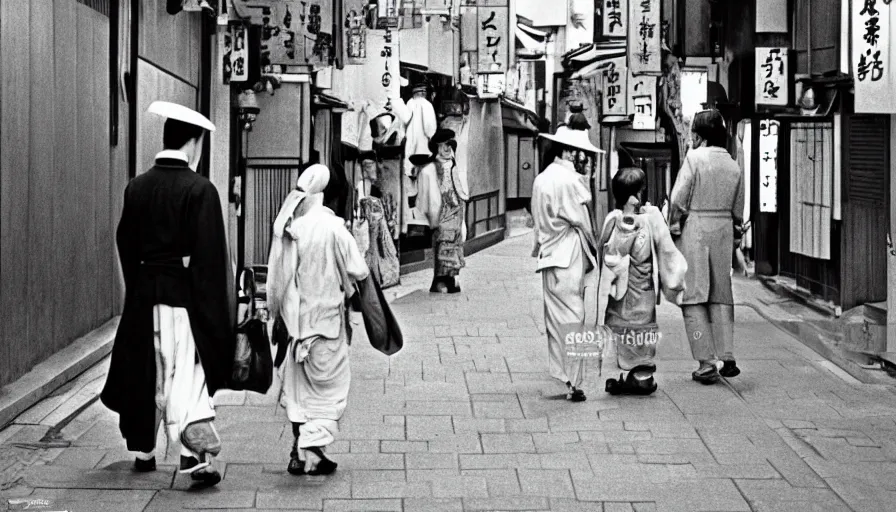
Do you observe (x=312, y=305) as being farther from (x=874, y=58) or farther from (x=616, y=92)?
(x=616, y=92)

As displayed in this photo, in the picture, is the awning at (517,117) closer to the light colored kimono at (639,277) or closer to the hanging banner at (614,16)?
the hanging banner at (614,16)

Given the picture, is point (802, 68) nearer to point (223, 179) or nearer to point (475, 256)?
point (223, 179)

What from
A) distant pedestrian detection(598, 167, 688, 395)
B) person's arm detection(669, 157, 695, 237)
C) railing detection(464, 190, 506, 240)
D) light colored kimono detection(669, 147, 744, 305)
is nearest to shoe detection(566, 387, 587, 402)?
distant pedestrian detection(598, 167, 688, 395)

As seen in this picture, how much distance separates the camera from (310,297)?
8.16 metres

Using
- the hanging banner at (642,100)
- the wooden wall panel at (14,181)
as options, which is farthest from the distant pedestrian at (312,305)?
the hanging banner at (642,100)

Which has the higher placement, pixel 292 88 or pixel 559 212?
pixel 292 88

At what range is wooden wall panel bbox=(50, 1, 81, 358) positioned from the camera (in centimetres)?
1078

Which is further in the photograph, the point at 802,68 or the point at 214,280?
the point at 802,68

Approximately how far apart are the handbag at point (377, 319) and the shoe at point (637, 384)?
3.08 metres

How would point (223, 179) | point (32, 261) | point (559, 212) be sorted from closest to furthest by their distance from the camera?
point (32, 261)
point (559, 212)
point (223, 179)

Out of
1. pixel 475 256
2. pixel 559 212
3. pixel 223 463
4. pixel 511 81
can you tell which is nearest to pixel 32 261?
pixel 223 463

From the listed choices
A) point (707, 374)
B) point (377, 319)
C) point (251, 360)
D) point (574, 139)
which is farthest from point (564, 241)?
point (251, 360)

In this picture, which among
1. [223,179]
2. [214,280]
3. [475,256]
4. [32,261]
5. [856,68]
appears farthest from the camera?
[475,256]

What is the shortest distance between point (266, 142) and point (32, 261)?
8.81m
